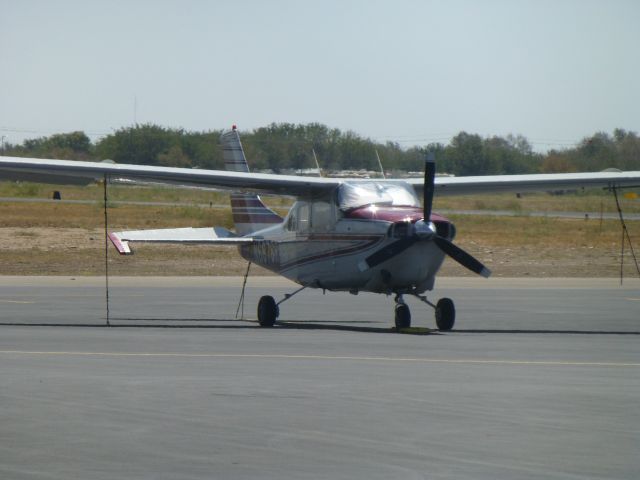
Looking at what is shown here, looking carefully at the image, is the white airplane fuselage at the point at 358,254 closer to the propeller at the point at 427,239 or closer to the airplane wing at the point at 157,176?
the propeller at the point at 427,239

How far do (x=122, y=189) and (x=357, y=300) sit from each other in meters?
68.8

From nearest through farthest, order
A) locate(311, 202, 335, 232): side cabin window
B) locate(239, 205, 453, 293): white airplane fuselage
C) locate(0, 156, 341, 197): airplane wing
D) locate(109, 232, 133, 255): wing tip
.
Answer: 1. locate(239, 205, 453, 293): white airplane fuselage
2. locate(109, 232, 133, 255): wing tip
3. locate(0, 156, 341, 197): airplane wing
4. locate(311, 202, 335, 232): side cabin window

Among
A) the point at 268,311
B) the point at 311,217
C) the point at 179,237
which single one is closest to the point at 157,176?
the point at 179,237

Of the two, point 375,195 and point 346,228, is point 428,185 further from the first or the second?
point 346,228

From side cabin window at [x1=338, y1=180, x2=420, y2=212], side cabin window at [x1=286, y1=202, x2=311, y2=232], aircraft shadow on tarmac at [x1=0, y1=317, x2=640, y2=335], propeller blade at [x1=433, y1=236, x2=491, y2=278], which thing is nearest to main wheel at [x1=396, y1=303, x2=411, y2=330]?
aircraft shadow on tarmac at [x1=0, y1=317, x2=640, y2=335]

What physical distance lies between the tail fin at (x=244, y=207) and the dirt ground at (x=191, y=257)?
12785 mm

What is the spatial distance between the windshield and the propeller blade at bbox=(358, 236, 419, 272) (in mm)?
1141

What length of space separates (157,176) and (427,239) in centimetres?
532

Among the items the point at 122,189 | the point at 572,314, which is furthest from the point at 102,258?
the point at 122,189

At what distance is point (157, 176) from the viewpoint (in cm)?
2270

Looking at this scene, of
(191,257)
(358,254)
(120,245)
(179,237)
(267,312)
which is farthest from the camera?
(191,257)

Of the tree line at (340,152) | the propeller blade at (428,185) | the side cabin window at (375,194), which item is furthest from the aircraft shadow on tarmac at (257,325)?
the tree line at (340,152)

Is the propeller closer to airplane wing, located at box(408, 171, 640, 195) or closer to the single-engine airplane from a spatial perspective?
the single-engine airplane

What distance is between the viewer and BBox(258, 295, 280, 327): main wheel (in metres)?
22.4
